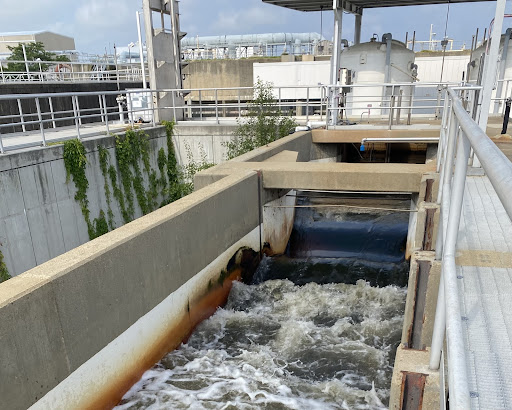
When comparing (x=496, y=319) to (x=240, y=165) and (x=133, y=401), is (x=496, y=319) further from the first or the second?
(x=240, y=165)

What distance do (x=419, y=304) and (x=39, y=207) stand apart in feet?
24.5

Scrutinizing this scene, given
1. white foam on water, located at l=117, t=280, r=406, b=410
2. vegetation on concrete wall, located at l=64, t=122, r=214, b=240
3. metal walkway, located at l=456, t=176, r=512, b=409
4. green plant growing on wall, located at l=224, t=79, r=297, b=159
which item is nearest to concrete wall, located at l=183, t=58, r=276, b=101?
green plant growing on wall, located at l=224, t=79, r=297, b=159

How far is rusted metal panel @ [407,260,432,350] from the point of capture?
13.4 feet

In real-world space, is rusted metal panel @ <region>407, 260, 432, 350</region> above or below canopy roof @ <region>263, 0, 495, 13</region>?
below

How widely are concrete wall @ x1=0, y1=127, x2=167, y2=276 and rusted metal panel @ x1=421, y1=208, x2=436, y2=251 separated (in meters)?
7.18

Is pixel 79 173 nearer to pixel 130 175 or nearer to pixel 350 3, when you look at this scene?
pixel 130 175

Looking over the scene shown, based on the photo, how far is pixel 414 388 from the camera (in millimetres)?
2955

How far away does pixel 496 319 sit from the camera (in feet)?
8.35

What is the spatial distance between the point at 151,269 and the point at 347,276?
16.6 ft

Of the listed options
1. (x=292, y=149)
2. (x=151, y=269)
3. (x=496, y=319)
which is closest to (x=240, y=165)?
(x=292, y=149)

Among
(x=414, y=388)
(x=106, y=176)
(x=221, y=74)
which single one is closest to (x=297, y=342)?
(x=414, y=388)

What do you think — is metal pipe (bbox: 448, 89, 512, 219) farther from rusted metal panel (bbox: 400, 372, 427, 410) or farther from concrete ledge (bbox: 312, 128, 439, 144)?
concrete ledge (bbox: 312, 128, 439, 144)

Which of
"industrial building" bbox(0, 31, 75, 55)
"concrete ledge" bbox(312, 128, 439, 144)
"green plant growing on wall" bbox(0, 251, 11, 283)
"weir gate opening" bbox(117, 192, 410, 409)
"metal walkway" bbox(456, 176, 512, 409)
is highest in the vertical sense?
"industrial building" bbox(0, 31, 75, 55)

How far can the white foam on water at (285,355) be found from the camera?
5.38 meters
